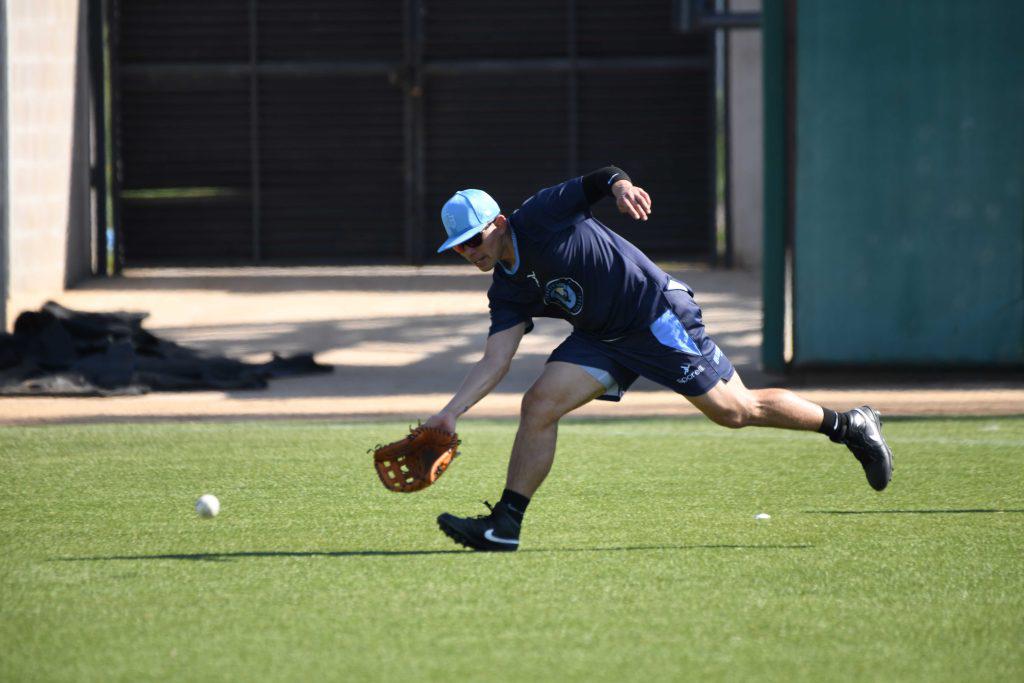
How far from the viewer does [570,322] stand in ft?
21.5

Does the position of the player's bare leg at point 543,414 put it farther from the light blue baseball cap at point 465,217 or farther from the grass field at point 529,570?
the light blue baseball cap at point 465,217

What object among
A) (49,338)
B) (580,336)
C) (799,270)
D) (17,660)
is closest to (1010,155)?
(799,270)

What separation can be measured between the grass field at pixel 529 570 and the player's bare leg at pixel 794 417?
1.00ft

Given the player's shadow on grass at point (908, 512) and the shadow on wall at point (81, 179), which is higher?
the shadow on wall at point (81, 179)

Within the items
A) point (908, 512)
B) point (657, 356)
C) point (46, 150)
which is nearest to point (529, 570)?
point (657, 356)

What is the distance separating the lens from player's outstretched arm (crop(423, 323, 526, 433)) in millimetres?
6406

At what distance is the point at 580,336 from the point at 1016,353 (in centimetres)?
777

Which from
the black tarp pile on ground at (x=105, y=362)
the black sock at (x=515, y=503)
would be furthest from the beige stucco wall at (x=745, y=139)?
the black sock at (x=515, y=503)

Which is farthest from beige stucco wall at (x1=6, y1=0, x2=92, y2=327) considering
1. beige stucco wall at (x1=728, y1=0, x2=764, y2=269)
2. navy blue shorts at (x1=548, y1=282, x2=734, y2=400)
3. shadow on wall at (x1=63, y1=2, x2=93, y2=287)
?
navy blue shorts at (x1=548, y1=282, x2=734, y2=400)

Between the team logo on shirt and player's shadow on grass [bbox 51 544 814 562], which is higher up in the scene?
the team logo on shirt

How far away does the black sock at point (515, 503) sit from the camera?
21.1ft

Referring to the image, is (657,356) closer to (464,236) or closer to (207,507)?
(464,236)

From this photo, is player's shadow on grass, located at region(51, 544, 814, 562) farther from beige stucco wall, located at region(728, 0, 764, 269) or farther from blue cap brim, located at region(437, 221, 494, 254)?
beige stucco wall, located at region(728, 0, 764, 269)

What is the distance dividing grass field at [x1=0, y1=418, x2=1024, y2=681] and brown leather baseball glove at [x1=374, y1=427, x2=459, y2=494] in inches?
11.9
